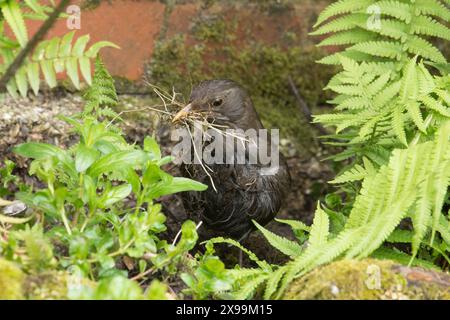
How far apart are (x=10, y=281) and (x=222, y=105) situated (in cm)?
209

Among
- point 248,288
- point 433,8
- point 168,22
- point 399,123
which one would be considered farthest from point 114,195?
point 168,22

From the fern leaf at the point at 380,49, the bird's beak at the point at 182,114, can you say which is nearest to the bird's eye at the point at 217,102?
the bird's beak at the point at 182,114

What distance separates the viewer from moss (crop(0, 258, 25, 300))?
7.06 feet

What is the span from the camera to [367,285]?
7.57 feet

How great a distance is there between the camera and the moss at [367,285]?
2293mm

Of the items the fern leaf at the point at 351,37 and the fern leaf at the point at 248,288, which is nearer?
the fern leaf at the point at 248,288

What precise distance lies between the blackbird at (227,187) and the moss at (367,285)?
1581 millimetres

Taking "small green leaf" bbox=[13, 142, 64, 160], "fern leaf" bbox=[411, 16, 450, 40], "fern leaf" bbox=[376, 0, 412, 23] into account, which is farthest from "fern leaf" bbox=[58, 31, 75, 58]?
"fern leaf" bbox=[411, 16, 450, 40]

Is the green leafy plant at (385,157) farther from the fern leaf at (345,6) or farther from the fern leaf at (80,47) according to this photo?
the fern leaf at (80,47)

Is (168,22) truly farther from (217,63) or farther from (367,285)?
(367,285)

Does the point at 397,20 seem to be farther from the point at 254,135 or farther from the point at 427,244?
the point at 427,244

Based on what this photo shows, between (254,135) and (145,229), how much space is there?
1842mm

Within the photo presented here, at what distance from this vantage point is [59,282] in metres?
2.23
